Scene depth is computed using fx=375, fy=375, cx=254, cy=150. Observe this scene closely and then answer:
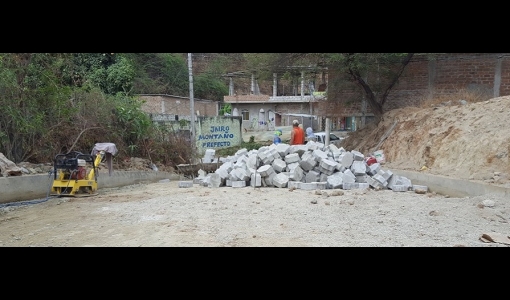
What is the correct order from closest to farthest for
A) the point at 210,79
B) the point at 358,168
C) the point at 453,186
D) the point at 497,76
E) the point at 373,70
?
the point at 453,186, the point at 358,168, the point at 497,76, the point at 373,70, the point at 210,79

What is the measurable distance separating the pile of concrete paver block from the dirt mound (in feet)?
4.73

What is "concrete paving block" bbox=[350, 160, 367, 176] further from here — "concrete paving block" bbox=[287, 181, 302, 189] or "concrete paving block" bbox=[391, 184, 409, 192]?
"concrete paving block" bbox=[287, 181, 302, 189]

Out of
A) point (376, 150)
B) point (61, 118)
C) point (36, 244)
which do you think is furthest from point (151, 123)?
point (36, 244)

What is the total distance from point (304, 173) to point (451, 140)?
14.8 ft

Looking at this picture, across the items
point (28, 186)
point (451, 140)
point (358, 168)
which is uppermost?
point (451, 140)

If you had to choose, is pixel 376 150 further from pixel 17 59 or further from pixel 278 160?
pixel 17 59

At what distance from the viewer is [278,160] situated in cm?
995

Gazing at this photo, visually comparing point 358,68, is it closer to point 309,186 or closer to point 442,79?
point 442,79

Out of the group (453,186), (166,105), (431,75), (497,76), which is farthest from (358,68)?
(166,105)

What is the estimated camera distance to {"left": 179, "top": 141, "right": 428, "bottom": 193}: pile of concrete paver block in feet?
30.6

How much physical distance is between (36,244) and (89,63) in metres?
19.5

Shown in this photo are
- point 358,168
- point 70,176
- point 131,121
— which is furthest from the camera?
point 131,121

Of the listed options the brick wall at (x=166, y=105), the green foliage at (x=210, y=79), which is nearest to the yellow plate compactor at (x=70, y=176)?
the brick wall at (x=166, y=105)

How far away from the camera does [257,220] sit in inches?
241
